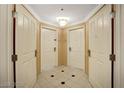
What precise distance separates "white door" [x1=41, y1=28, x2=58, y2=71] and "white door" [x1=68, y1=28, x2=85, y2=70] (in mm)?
607

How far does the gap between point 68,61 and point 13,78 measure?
354cm

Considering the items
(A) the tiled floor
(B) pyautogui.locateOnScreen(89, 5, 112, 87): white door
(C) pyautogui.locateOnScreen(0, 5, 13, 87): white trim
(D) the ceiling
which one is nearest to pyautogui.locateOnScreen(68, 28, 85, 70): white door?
(A) the tiled floor

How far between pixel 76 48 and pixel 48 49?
1.15 meters

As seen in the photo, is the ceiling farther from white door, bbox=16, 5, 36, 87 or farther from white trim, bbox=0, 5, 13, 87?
white trim, bbox=0, 5, 13, 87

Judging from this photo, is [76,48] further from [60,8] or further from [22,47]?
[22,47]

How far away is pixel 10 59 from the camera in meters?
1.27

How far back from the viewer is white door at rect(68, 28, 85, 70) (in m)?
4.23

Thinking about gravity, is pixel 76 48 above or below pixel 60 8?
below

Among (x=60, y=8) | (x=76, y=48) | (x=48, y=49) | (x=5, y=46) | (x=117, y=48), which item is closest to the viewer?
(x=5, y=46)

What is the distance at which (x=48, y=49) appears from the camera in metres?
4.22

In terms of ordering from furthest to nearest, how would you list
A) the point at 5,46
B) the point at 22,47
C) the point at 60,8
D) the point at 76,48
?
the point at 76,48 → the point at 60,8 → the point at 22,47 → the point at 5,46

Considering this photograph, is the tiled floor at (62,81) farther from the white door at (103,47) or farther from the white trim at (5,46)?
the white trim at (5,46)

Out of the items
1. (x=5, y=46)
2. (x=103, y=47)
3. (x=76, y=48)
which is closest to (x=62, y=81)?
(x=103, y=47)
